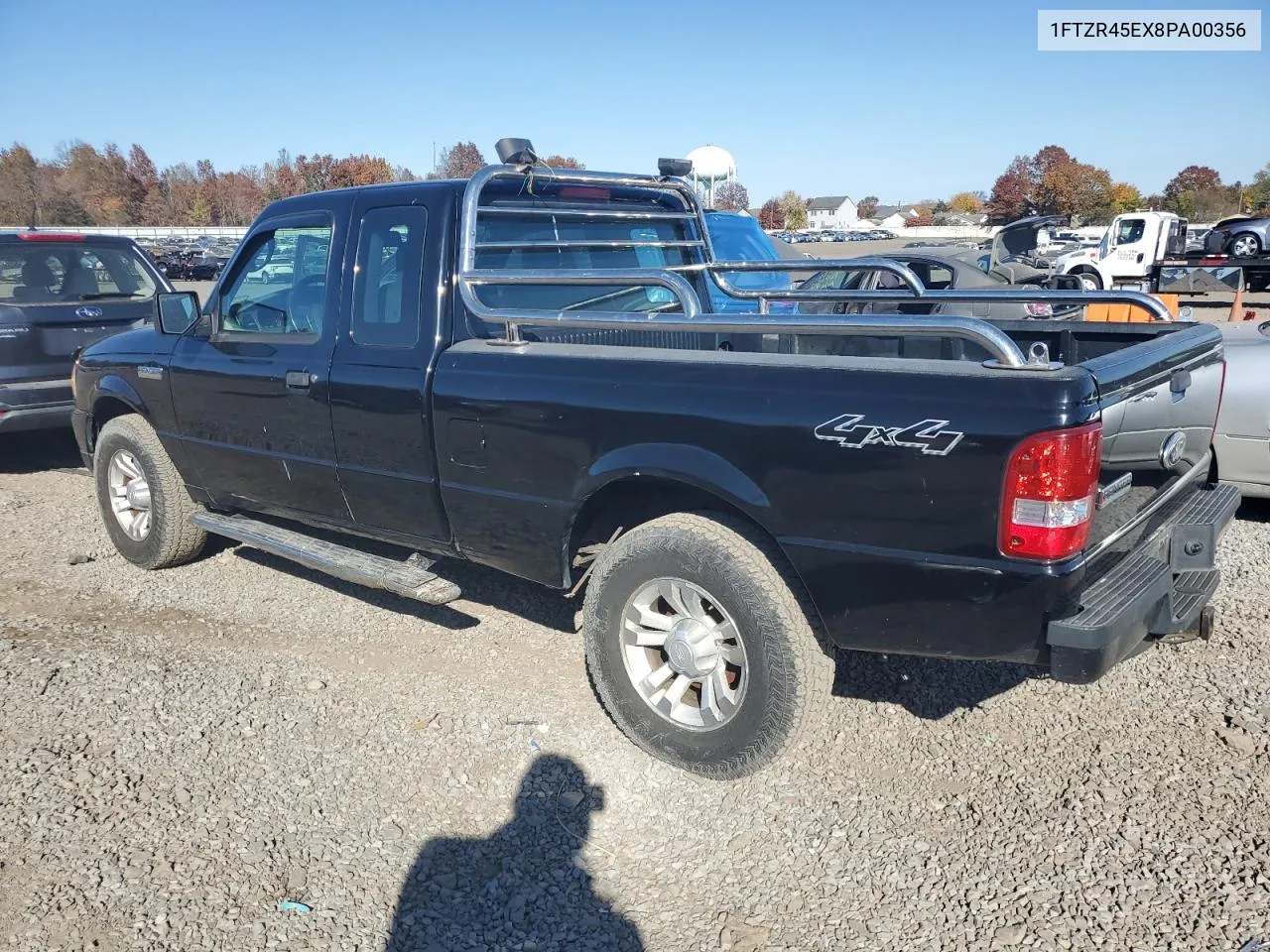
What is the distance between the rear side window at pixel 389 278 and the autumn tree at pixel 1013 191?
3633 inches

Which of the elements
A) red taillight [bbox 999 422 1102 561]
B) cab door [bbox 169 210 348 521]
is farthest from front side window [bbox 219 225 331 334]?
red taillight [bbox 999 422 1102 561]

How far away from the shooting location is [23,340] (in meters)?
7.43

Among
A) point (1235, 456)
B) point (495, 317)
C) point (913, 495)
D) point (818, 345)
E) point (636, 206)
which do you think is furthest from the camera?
point (1235, 456)

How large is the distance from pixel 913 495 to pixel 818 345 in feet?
6.44

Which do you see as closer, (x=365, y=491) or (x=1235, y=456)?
(x=365, y=491)

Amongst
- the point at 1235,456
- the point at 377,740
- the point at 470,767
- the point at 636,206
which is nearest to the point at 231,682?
the point at 377,740

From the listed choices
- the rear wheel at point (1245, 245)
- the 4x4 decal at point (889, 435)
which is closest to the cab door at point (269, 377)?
the 4x4 decal at point (889, 435)

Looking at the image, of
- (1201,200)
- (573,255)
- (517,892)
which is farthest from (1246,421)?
(1201,200)

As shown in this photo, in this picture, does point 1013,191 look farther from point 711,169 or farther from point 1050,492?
point 1050,492

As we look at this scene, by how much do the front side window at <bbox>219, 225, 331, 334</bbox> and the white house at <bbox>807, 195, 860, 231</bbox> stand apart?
445 feet

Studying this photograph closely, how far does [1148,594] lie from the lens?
2975mm

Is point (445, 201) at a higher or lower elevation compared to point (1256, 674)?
higher

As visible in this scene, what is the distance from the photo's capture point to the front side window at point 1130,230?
864 inches

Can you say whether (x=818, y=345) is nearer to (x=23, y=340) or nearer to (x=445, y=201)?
(x=445, y=201)
